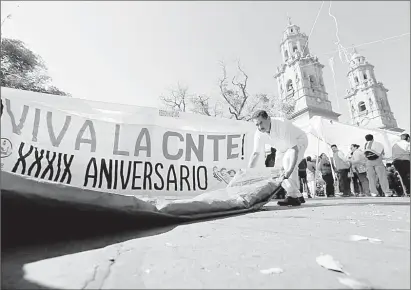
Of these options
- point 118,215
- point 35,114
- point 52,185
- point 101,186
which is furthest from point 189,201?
point 35,114

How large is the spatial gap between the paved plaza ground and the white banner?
2.50m

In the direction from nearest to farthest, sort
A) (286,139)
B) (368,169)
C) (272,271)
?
(272,271) → (286,139) → (368,169)

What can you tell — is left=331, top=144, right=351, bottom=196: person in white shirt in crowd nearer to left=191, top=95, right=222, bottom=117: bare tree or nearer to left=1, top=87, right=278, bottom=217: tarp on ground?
left=1, top=87, right=278, bottom=217: tarp on ground

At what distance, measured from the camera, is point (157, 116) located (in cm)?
451

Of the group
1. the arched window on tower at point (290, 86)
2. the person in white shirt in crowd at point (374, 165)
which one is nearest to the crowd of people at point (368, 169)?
the person in white shirt in crowd at point (374, 165)

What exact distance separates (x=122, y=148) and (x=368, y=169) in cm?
533

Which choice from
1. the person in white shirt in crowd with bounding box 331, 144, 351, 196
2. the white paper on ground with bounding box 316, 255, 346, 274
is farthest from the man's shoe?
the person in white shirt in crowd with bounding box 331, 144, 351, 196

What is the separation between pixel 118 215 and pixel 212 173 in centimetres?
323

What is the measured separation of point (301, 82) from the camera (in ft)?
105

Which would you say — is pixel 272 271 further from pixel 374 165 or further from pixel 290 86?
pixel 290 86

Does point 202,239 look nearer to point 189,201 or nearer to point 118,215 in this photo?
point 118,215

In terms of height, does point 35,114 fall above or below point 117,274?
above

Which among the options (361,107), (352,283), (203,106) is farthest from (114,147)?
(361,107)

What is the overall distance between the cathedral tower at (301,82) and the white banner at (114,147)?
29.0 m
